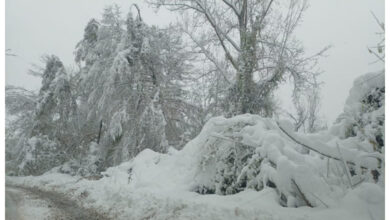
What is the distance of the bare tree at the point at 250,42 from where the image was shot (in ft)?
23.5

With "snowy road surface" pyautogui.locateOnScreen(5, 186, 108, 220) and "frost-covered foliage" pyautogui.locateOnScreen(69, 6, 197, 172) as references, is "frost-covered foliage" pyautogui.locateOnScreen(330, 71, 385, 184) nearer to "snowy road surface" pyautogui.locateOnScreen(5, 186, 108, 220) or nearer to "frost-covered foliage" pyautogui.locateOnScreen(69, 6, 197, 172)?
"snowy road surface" pyautogui.locateOnScreen(5, 186, 108, 220)

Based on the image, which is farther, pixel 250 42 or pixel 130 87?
pixel 130 87

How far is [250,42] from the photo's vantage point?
293 inches

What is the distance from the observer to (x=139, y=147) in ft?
26.1

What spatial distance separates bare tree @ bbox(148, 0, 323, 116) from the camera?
715cm

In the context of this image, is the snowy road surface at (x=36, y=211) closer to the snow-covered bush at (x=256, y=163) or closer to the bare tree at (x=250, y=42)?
the snow-covered bush at (x=256, y=163)

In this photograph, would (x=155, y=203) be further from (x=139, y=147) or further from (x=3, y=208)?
(x=139, y=147)

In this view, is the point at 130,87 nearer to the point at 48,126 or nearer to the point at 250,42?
→ the point at 48,126

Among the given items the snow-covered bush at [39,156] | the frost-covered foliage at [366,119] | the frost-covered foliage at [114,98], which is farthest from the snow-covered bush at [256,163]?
the snow-covered bush at [39,156]

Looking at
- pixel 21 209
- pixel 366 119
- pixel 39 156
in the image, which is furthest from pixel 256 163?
pixel 39 156

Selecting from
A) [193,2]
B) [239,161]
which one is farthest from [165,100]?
[239,161]

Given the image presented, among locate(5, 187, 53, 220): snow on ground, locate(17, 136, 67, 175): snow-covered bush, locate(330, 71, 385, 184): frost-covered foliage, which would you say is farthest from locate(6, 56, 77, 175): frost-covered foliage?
locate(330, 71, 385, 184): frost-covered foliage

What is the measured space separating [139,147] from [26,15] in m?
5.09

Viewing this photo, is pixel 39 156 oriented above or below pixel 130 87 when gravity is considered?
below
